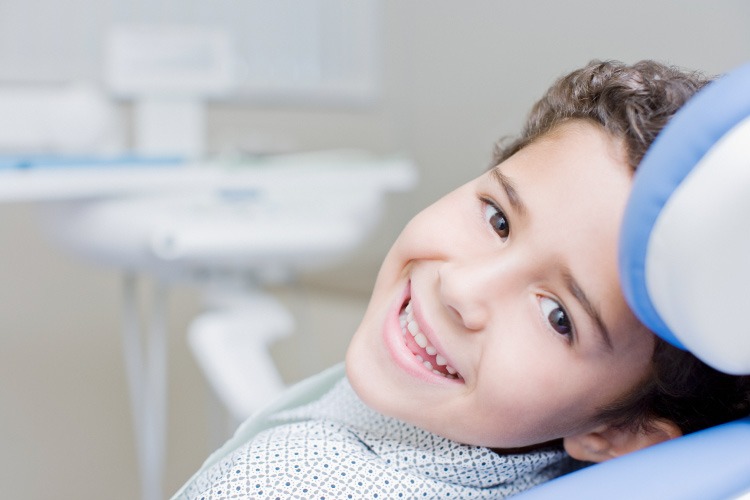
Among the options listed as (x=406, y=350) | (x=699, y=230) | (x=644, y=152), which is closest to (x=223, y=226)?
(x=406, y=350)

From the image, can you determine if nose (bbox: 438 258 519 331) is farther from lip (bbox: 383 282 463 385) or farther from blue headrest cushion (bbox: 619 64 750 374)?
blue headrest cushion (bbox: 619 64 750 374)

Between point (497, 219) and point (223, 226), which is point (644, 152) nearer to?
point (497, 219)

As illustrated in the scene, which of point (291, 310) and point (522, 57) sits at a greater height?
point (522, 57)

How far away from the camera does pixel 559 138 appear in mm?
619

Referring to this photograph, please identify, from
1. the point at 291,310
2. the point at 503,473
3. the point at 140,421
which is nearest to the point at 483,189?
the point at 503,473

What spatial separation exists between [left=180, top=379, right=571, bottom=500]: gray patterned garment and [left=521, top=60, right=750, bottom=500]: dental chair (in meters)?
0.23

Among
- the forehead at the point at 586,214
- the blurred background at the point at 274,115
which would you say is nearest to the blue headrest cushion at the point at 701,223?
the forehead at the point at 586,214

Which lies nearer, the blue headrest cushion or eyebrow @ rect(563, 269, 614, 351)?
the blue headrest cushion

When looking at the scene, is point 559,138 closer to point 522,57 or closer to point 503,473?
point 503,473

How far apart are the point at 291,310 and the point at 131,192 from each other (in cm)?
107

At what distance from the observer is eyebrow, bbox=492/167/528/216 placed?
1.93ft

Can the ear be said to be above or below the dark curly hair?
below

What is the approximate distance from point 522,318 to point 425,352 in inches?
3.2

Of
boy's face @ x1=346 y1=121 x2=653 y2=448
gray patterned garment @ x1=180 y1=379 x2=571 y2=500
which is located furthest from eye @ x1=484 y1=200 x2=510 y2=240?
gray patterned garment @ x1=180 y1=379 x2=571 y2=500
